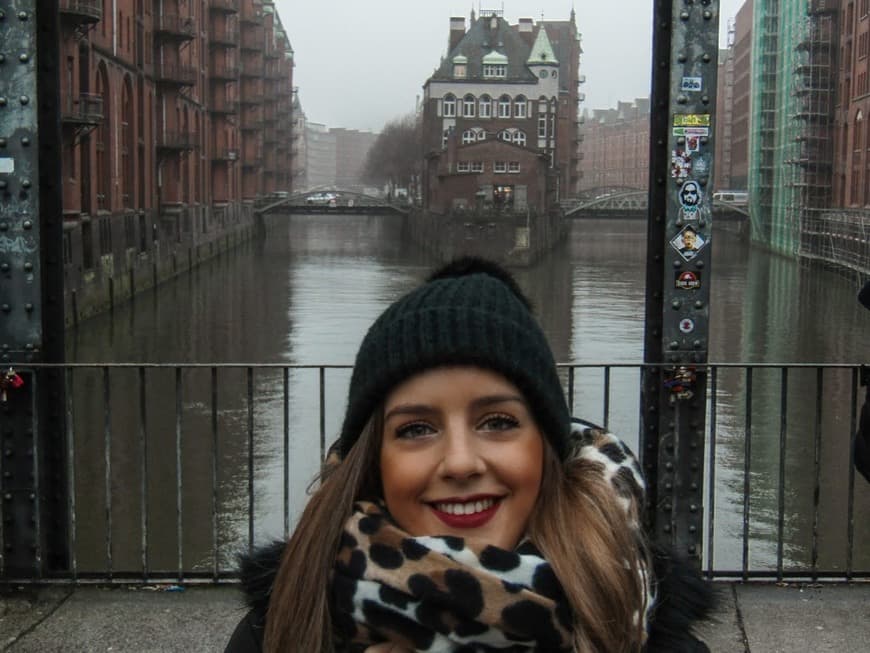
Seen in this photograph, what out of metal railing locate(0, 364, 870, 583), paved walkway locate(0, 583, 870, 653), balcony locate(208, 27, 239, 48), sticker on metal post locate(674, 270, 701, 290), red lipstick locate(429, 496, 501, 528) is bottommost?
metal railing locate(0, 364, 870, 583)

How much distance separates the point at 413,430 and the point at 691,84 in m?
3.18

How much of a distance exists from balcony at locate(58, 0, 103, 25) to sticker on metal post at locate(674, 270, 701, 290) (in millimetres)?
28468

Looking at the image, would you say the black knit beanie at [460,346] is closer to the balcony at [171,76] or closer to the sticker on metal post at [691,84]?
the sticker on metal post at [691,84]

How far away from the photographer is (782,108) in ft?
225

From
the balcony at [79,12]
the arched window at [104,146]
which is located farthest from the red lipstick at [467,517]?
the arched window at [104,146]

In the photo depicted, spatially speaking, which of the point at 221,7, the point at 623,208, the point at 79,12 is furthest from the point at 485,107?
the point at 79,12

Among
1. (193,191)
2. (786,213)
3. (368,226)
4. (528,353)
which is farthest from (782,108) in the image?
(528,353)

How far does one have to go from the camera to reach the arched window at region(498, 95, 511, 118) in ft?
315

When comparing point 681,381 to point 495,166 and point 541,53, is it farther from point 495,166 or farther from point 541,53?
point 541,53

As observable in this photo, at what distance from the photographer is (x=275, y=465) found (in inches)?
664

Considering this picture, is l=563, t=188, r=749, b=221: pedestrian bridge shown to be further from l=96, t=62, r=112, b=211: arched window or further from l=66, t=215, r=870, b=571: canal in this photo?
l=96, t=62, r=112, b=211: arched window

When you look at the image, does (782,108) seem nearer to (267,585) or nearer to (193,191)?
(193,191)

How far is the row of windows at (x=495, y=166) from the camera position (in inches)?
3049

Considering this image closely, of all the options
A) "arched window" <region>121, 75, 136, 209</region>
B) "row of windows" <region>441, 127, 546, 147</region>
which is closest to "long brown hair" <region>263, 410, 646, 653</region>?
"arched window" <region>121, 75, 136, 209</region>
